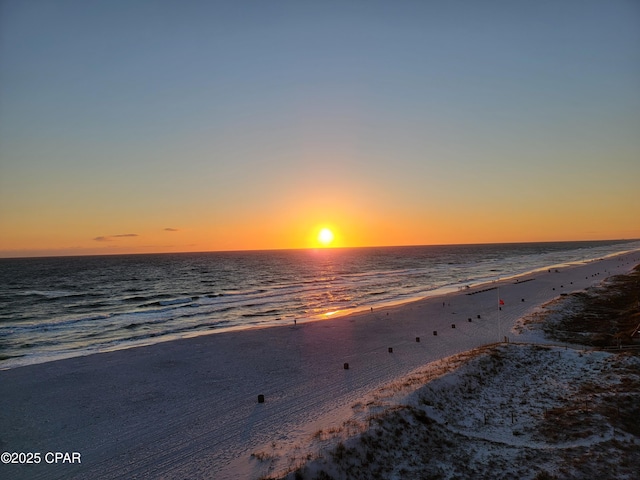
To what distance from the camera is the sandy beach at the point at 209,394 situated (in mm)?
15484

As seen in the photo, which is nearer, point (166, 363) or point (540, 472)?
point (540, 472)

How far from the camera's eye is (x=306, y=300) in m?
64.6

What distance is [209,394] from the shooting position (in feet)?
73.3

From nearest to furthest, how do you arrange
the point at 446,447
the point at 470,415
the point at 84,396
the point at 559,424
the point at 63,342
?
the point at 446,447, the point at 559,424, the point at 470,415, the point at 84,396, the point at 63,342

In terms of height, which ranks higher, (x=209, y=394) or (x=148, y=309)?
(x=148, y=309)

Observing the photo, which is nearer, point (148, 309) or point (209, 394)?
point (209, 394)

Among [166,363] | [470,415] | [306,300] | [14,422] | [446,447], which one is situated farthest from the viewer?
[306,300]

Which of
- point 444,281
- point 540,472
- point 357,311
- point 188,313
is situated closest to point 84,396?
point 540,472

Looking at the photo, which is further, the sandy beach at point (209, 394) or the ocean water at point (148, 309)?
the ocean water at point (148, 309)

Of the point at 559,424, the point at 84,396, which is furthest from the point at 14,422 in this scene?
the point at 559,424

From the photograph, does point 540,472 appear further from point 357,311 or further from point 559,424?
point 357,311

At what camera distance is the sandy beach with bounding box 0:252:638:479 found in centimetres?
1548

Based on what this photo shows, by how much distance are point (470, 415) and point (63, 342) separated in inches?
1473

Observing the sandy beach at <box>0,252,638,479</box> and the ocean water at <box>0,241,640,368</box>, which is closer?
the sandy beach at <box>0,252,638,479</box>
